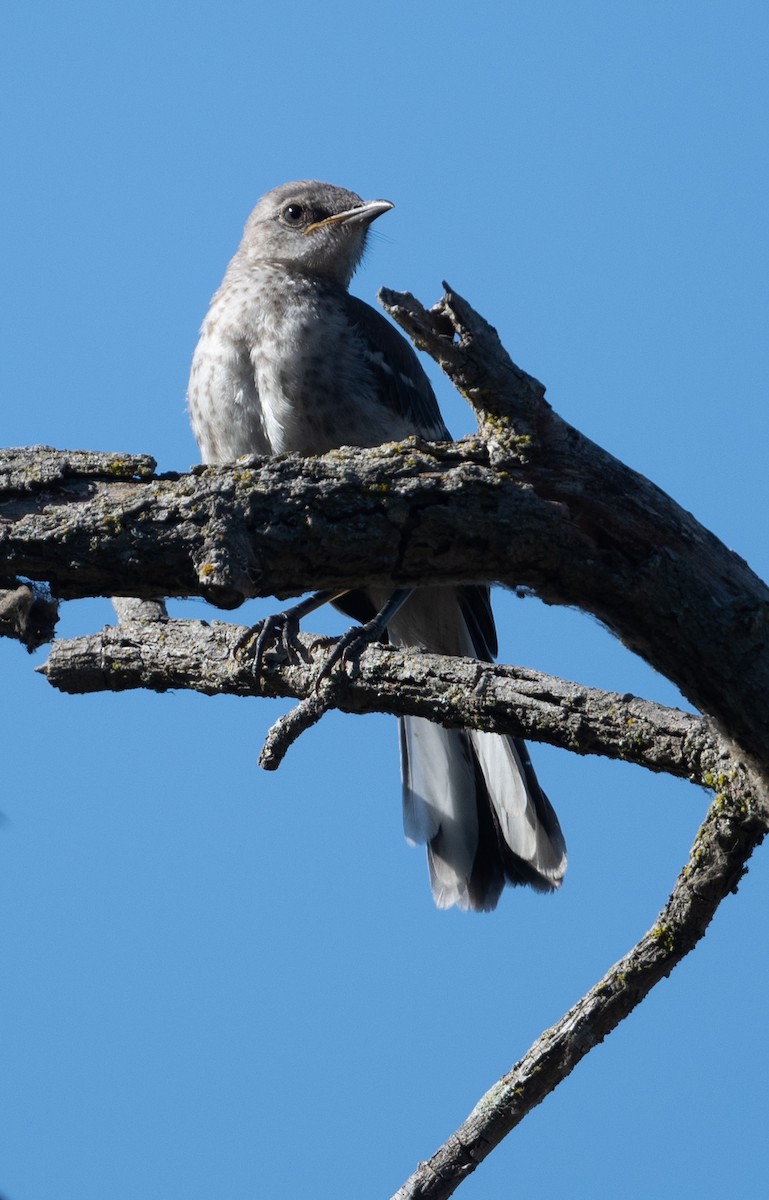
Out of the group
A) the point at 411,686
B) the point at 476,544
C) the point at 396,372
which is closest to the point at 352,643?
the point at 411,686

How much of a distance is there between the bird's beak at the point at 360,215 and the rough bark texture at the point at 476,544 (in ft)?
11.7

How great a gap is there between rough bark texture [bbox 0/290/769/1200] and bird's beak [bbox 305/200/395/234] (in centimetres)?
355

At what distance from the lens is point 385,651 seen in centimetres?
367

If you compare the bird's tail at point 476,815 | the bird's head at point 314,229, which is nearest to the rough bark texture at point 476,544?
the bird's tail at point 476,815

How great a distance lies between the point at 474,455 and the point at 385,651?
1.02 metres

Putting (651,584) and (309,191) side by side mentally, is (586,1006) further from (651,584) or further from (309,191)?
(309,191)

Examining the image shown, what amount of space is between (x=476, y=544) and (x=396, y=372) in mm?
2785

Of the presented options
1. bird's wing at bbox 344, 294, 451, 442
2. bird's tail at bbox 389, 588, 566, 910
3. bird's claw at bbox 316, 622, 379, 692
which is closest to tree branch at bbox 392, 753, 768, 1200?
bird's claw at bbox 316, 622, 379, 692

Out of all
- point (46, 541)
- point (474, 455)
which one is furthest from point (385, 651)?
point (46, 541)

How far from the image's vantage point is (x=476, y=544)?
8.87 ft

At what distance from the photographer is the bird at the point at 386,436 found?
4.75 metres

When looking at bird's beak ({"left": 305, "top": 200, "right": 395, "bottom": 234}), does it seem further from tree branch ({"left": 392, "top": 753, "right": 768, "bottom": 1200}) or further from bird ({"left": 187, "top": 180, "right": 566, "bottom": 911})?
tree branch ({"left": 392, "top": 753, "right": 768, "bottom": 1200})

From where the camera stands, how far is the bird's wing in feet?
17.2

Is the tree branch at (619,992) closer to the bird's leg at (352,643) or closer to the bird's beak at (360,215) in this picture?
the bird's leg at (352,643)
